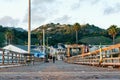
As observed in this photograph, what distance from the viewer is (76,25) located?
195625mm

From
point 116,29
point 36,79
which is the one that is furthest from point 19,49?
point 36,79

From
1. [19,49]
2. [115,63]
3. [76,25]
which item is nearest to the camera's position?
[115,63]

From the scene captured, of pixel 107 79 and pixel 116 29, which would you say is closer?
pixel 107 79

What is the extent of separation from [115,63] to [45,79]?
12354mm

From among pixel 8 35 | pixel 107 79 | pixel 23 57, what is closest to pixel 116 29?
pixel 8 35

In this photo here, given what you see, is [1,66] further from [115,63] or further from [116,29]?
[116,29]

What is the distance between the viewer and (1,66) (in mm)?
25891

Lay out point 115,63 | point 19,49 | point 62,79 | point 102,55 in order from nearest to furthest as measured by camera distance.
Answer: point 62,79 → point 115,63 → point 102,55 → point 19,49

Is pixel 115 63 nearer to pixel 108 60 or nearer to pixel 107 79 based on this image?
pixel 108 60

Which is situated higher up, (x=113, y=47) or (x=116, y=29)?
(x=116, y=29)

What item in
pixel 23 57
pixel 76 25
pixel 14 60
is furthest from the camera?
pixel 76 25

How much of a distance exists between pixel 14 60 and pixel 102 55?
7.73m

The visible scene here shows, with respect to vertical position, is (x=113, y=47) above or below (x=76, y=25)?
below

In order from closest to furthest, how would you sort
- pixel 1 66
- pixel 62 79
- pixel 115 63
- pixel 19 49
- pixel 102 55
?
pixel 62 79 → pixel 115 63 → pixel 1 66 → pixel 102 55 → pixel 19 49
